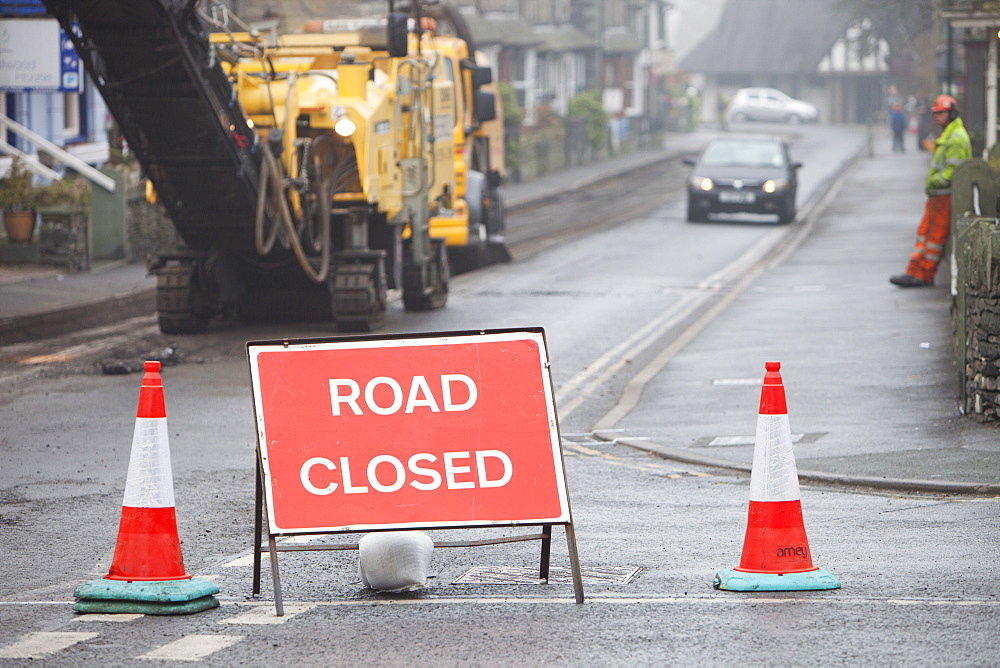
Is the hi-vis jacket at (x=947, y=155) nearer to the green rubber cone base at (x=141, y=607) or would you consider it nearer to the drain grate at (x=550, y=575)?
the drain grate at (x=550, y=575)

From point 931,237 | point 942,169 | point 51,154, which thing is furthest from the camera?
point 51,154

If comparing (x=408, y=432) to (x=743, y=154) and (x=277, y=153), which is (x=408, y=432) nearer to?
(x=277, y=153)

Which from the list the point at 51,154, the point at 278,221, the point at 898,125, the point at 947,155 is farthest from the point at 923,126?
the point at 278,221

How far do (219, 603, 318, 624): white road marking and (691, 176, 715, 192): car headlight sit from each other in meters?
27.3

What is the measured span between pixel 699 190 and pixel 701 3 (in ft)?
521

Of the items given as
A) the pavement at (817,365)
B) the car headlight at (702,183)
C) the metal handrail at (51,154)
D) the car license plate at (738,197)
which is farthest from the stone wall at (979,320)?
the car headlight at (702,183)

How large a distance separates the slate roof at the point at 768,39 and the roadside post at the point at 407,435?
3598 inches

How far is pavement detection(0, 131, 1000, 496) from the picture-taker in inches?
430

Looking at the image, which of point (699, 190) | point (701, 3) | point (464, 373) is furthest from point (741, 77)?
point (464, 373)

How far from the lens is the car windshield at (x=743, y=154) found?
A: 34.5 meters

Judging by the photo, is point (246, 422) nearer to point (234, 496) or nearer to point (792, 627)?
point (234, 496)

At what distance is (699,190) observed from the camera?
33875 millimetres

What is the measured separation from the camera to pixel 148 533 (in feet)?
23.2

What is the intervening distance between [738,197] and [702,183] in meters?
0.81
